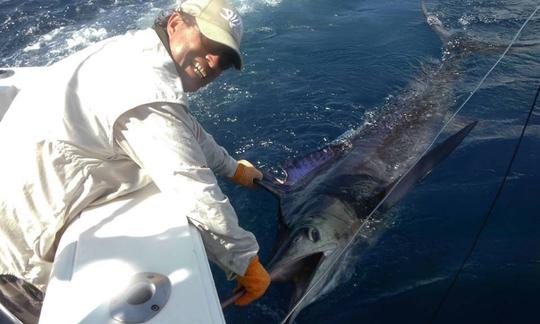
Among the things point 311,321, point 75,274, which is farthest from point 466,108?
point 75,274

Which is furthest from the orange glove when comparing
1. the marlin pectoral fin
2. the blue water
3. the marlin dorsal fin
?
the marlin dorsal fin

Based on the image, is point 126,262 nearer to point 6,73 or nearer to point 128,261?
point 128,261

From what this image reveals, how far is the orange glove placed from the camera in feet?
7.09

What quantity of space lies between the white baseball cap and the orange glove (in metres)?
0.98

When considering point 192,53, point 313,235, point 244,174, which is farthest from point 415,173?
point 192,53

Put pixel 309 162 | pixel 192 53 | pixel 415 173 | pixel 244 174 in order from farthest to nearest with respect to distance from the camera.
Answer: pixel 309 162, pixel 415 173, pixel 244 174, pixel 192 53

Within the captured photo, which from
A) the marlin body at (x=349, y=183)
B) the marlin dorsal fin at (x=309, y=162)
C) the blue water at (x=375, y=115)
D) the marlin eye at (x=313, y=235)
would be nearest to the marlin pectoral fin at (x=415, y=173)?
the marlin body at (x=349, y=183)

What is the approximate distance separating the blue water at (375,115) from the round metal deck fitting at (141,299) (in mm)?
1294

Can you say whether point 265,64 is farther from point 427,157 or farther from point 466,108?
point 427,157

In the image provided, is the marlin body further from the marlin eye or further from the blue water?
the blue water

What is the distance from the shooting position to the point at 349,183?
3.75 metres

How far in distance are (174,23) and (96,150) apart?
674 mm

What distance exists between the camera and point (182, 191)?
1860 millimetres

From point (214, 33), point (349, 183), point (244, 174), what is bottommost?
point (349, 183)
